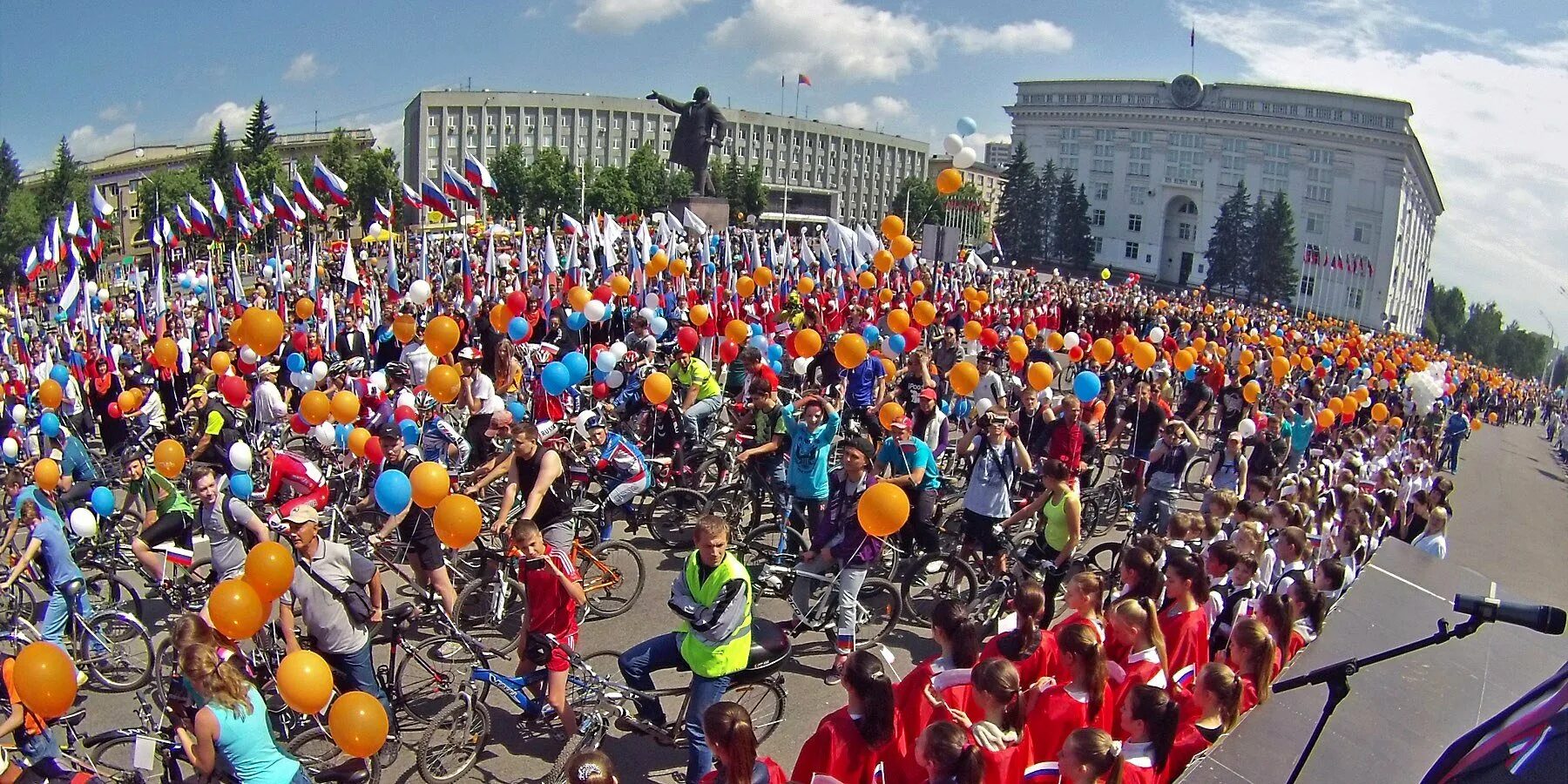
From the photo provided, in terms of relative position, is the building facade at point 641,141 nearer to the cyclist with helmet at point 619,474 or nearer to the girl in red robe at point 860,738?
the cyclist with helmet at point 619,474

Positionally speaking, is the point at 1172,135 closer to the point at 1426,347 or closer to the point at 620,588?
the point at 1426,347

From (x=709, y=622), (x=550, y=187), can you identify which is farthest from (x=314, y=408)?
(x=550, y=187)

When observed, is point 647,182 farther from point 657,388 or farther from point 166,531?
point 166,531

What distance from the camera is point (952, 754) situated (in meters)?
3.15

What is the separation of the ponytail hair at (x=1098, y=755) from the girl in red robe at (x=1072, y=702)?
2.10 ft

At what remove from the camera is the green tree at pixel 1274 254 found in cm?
7212

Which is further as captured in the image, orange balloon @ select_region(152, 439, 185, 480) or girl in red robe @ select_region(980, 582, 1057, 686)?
orange balloon @ select_region(152, 439, 185, 480)

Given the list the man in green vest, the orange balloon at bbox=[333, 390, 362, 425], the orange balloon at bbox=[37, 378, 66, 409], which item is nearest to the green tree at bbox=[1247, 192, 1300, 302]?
the orange balloon at bbox=[333, 390, 362, 425]

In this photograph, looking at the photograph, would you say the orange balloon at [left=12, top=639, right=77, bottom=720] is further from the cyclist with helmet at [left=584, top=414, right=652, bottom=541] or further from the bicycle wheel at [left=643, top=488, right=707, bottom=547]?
the bicycle wheel at [left=643, top=488, right=707, bottom=547]

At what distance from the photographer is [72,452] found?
372 inches

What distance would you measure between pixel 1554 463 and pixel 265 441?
1379 inches

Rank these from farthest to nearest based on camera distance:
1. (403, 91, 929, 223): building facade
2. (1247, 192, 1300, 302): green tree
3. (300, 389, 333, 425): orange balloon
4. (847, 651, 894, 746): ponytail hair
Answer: (403, 91, 929, 223): building facade, (1247, 192, 1300, 302): green tree, (300, 389, 333, 425): orange balloon, (847, 651, 894, 746): ponytail hair

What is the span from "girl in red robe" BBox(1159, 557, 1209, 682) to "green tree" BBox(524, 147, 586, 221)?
68.2 meters

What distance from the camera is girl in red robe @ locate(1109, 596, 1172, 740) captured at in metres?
4.22
